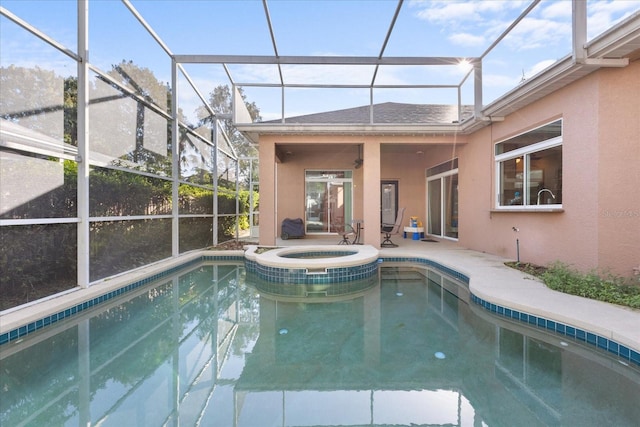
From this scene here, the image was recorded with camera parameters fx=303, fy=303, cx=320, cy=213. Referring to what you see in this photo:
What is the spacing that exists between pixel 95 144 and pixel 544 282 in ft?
23.4

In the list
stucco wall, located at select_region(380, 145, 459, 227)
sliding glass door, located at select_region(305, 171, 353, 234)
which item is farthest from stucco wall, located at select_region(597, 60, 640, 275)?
sliding glass door, located at select_region(305, 171, 353, 234)

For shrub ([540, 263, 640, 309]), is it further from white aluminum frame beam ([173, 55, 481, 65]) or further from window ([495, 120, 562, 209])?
white aluminum frame beam ([173, 55, 481, 65])

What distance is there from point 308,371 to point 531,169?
5758mm

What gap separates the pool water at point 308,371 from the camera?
83.5 inches

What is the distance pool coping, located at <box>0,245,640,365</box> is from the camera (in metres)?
2.90

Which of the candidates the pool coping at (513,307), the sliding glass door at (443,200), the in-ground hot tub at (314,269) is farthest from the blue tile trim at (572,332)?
the sliding glass door at (443,200)

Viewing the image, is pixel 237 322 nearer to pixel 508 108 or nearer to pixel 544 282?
pixel 544 282

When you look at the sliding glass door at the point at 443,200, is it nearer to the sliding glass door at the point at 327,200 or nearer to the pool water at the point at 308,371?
the sliding glass door at the point at 327,200

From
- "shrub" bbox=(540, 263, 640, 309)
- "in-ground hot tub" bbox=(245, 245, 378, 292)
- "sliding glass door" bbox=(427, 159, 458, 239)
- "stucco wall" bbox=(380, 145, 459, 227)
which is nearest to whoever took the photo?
"shrub" bbox=(540, 263, 640, 309)

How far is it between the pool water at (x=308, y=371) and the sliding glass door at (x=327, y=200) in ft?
23.2

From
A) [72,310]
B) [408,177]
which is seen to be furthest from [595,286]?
[408,177]

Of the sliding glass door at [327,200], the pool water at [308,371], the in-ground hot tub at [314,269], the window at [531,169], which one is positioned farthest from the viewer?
the sliding glass door at [327,200]

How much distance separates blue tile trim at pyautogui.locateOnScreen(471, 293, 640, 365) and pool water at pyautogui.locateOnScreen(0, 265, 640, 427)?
0.29ft

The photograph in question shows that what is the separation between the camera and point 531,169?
5.89 meters
